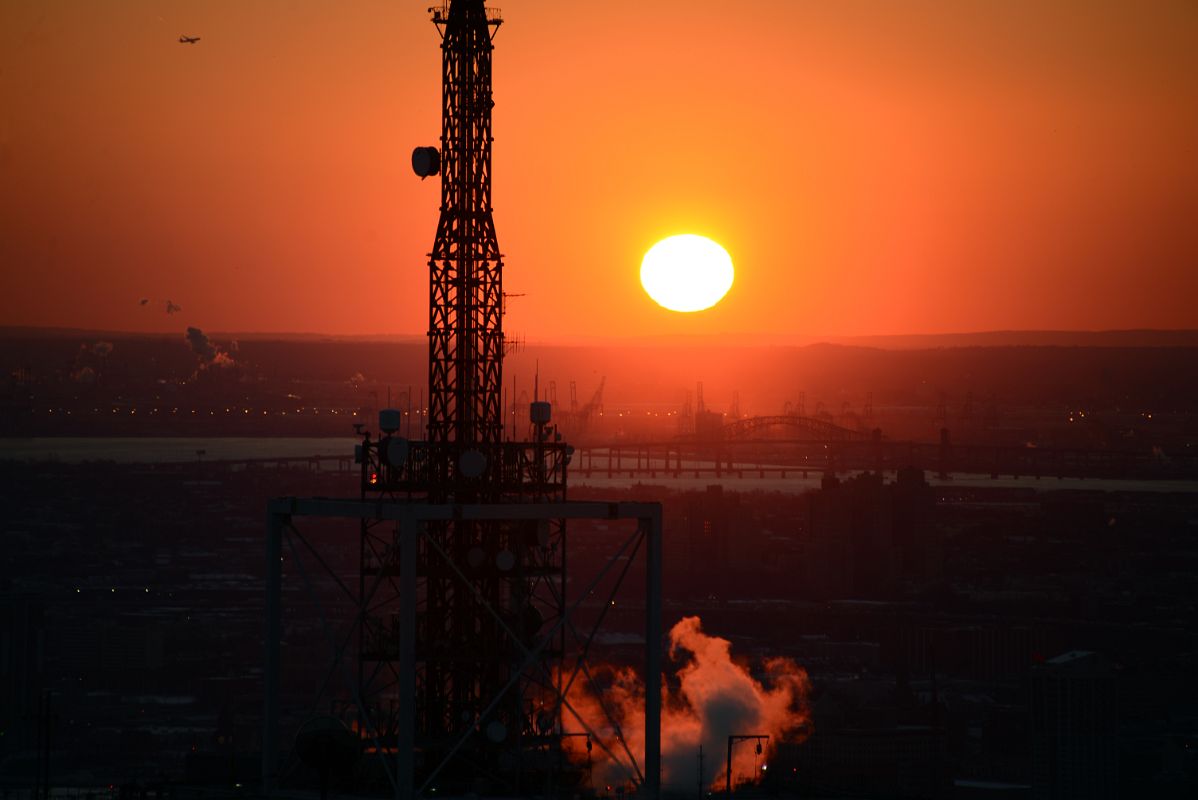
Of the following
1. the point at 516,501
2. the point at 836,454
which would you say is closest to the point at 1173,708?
the point at 516,501

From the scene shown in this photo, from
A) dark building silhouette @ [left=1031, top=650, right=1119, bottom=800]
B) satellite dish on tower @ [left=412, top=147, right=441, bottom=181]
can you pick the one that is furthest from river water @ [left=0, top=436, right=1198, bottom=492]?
satellite dish on tower @ [left=412, top=147, right=441, bottom=181]

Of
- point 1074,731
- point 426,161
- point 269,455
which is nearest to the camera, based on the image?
point 426,161

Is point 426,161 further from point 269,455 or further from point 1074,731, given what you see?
point 269,455

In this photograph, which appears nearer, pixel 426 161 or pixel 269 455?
pixel 426 161

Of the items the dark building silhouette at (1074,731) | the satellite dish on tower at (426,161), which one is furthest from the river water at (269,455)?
the satellite dish on tower at (426,161)

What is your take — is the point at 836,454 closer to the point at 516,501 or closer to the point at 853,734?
the point at 853,734

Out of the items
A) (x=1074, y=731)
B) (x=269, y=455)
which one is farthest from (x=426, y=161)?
(x=269, y=455)

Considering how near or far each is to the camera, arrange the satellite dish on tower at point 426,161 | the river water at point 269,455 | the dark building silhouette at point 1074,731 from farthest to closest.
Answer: the river water at point 269,455, the dark building silhouette at point 1074,731, the satellite dish on tower at point 426,161

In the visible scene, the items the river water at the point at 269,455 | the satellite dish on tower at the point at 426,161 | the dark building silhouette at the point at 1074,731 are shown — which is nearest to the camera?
the satellite dish on tower at the point at 426,161

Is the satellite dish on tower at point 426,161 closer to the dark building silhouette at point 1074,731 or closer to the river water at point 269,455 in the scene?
the dark building silhouette at point 1074,731
